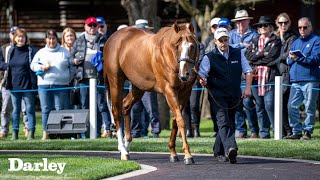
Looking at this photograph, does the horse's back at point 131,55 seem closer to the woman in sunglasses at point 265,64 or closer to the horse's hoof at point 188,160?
the horse's hoof at point 188,160

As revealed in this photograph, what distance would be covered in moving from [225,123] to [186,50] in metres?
1.32

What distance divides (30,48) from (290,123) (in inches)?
226

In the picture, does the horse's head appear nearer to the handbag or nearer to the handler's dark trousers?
the handler's dark trousers

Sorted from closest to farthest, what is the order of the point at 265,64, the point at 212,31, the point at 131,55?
the point at 131,55
the point at 265,64
the point at 212,31

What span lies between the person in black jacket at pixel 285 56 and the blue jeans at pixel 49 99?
4539 millimetres

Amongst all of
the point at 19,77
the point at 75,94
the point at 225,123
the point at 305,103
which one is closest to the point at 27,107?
the point at 19,77

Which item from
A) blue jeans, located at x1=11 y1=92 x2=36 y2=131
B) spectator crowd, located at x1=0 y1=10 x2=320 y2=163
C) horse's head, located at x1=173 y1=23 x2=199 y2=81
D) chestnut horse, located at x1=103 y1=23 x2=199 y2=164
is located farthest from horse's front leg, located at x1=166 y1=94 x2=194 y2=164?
blue jeans, located at x1=11 y1=92 x2=36 y2=131

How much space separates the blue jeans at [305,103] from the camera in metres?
19.9

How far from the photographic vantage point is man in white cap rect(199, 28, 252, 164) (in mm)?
15977

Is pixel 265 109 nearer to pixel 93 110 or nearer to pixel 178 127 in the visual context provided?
pixel 93 110

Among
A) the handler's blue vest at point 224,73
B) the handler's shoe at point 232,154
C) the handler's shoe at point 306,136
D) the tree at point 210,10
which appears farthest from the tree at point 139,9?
the handler's shoe at point 232,154

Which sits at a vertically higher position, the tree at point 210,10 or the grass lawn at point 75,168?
the tree at point 210,10

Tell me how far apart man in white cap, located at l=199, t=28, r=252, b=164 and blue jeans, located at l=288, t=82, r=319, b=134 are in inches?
156

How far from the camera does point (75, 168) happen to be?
1437 centimetres
